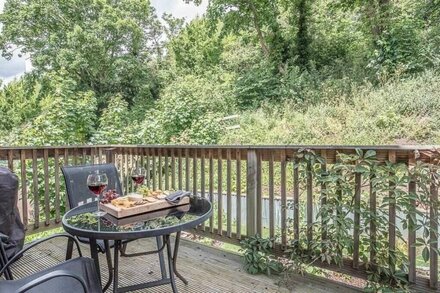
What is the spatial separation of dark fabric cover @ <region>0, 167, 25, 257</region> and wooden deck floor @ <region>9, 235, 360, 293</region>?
42 centimetres

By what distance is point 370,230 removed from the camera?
6.37 ft

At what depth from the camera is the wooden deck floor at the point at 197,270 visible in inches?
83.9

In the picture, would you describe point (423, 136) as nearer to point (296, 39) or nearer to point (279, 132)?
point (279, 132)

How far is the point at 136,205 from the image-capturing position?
1650 mm

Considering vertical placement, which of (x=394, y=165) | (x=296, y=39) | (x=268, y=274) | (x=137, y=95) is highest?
(x=296, y=39)

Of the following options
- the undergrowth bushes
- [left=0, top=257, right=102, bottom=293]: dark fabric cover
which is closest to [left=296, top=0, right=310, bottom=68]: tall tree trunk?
the undergrowth bushes

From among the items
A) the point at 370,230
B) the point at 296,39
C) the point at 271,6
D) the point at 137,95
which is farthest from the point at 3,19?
the point at 370,230

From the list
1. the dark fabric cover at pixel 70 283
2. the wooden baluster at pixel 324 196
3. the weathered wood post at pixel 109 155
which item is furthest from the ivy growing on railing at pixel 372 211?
the weathered wood post at pixel 109 155

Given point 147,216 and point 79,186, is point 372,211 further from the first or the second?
point 79,186

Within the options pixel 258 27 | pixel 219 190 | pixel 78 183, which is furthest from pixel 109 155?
pixel 258 27

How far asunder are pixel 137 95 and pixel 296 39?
655 centimetres

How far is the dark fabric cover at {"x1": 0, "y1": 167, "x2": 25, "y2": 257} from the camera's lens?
1.94 m

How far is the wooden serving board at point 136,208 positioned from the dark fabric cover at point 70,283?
0.92 ft

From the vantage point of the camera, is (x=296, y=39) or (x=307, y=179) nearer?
(x=307, y=179)
